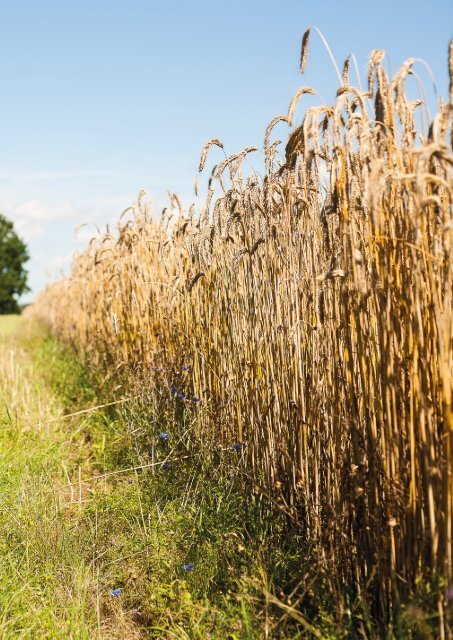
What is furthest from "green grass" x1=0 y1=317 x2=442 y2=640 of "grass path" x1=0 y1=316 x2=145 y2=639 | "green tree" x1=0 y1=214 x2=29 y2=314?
"green tree" x1=0 y1=214 x2=29 y2=314

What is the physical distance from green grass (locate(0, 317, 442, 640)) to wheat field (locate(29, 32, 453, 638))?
0.12 meters

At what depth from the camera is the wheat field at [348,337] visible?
1.84m

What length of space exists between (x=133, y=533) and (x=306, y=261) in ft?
4.81

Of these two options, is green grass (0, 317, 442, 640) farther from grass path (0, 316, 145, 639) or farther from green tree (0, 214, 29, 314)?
green tree (0, 214, 29, 314)

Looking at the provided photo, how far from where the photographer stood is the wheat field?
184 cm

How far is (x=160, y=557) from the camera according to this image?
2.85m

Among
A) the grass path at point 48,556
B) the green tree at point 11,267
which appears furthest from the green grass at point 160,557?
the green tree at point 11,267

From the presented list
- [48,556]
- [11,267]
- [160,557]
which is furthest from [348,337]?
[11,267]

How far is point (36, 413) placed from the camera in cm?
521

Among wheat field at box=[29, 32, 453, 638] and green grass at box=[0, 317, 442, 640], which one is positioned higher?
wheat field at box=[29, 32, 453, 638]

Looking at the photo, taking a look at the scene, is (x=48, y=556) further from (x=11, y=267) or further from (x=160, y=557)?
(x=11, y=267)

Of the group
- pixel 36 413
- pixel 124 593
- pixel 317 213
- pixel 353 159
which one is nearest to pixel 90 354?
pixel 36 413

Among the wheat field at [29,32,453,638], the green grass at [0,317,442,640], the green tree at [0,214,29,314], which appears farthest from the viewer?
the green tree at [0,214,29,314]

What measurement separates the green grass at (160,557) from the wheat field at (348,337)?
0.12 meters
